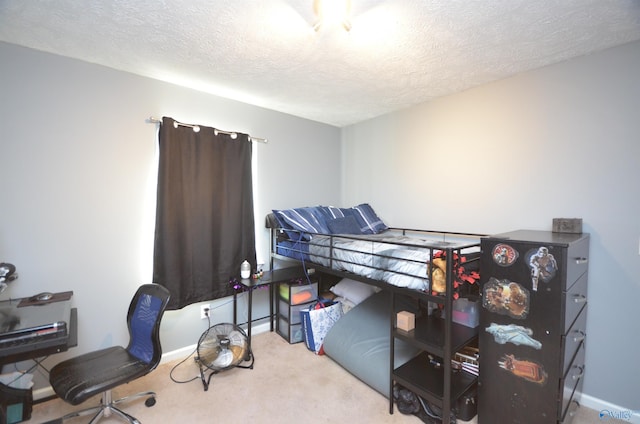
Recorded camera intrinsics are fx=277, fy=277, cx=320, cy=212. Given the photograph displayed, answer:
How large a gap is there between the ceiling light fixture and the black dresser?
1.44 meters

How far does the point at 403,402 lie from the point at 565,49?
2566mm

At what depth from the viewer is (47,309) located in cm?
167

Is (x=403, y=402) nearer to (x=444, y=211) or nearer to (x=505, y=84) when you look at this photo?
(x=444, y=211)

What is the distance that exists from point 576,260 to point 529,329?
1.61 ft

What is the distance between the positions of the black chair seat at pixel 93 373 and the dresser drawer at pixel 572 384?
236cm

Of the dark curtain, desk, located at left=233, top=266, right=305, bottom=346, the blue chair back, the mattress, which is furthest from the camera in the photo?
desk, located at left=233, top=266, right=305, bottom=346

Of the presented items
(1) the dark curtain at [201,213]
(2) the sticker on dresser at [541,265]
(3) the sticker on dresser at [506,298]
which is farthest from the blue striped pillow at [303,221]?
(2) the sticker on dresser at [541,265]

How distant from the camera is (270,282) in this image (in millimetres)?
2557

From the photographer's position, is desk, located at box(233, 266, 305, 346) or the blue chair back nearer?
the blue chair back

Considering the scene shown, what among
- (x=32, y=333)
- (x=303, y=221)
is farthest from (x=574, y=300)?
(x=32, y=333)

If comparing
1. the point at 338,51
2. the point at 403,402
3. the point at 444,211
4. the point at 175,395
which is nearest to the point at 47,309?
the point at 175,395

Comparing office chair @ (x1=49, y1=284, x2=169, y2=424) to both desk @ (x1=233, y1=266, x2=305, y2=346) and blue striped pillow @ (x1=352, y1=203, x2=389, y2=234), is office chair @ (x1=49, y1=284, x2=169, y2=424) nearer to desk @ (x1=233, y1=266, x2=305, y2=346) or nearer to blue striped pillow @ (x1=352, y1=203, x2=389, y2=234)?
desk @ (x1=233, y1=266, x2=305, y2=346)

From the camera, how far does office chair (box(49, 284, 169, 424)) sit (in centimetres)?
152

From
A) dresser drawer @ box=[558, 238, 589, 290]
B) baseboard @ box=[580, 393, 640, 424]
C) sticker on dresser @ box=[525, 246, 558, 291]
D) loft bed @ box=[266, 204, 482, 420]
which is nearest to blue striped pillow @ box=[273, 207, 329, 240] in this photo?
loft bed @ box=[266, 204, 482, 420]
